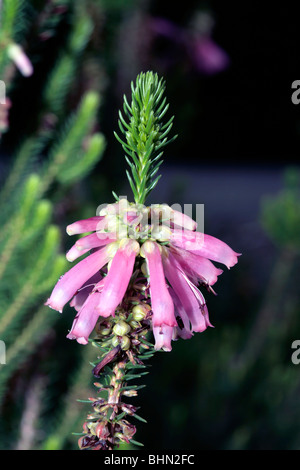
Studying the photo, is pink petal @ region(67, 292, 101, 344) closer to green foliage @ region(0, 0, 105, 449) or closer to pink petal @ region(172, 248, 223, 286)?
pink petal @ region(172, 248, 223, 286)

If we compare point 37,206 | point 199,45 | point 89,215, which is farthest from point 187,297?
point 199,45

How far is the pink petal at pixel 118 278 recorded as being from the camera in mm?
354

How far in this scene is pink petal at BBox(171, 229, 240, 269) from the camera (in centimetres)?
40

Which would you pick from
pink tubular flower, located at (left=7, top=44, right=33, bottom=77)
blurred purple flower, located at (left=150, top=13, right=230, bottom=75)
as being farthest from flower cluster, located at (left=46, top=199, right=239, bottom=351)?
blurred purple flower, located at (left=150, top=13, right=230, bottom=75)

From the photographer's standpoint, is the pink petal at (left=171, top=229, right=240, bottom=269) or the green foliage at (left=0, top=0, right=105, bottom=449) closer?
the pink petal at (left=171, top=229, right=240, bottom=269)

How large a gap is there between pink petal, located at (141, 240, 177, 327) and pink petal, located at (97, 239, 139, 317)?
11 mm

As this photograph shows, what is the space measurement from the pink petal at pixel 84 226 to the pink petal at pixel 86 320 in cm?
5

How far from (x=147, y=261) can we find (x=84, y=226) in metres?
0.06

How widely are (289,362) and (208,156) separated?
2151mm

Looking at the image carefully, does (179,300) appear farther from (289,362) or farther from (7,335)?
(289,362)

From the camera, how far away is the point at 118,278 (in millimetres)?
366

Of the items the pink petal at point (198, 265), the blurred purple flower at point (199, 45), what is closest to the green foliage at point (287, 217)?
the blurred purple flower at point (199, 45)
